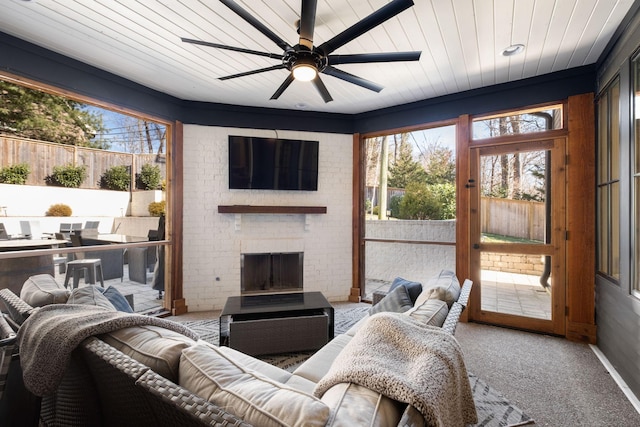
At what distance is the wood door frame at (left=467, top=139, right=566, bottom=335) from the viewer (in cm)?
318

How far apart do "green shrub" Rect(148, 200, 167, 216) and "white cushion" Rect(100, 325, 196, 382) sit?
2982mm

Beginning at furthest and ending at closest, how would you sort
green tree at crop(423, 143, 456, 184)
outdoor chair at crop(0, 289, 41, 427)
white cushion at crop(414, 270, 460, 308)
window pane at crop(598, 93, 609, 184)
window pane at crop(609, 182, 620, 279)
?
green tree at crop(423, 143, 456, 184)
window pane at crop(598, 93, 609, 184)
window pane at crop(609, 182, 620, 279)
white cushion at crop(414, 270, 460, 308)
outdoor chair at crop(0, 289, 41, 427)

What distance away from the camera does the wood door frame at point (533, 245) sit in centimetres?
318

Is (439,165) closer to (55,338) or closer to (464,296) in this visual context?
(464,296)

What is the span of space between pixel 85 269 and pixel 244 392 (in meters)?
3.25

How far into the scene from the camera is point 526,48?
2.66m

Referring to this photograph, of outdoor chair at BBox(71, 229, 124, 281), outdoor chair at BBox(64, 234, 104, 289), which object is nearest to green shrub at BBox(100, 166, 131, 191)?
outdoor chair at BBox(71, 229, 124, 281)

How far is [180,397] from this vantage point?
2.51ft

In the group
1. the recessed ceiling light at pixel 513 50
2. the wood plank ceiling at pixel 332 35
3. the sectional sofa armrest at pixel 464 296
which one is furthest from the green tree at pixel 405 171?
A: the sectional sofa armrest at pixel 464 296

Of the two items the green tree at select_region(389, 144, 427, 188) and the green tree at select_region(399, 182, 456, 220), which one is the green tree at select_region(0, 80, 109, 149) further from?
the green tree at select_region(399, 182, 456, 220)

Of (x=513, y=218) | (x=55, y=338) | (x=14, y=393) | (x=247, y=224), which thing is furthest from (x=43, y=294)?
(x=513, y=218)

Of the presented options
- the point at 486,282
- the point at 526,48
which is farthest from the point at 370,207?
the point at 526,48

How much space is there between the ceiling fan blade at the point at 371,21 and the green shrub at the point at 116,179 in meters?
2.85

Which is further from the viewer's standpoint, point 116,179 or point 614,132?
point 116,179
